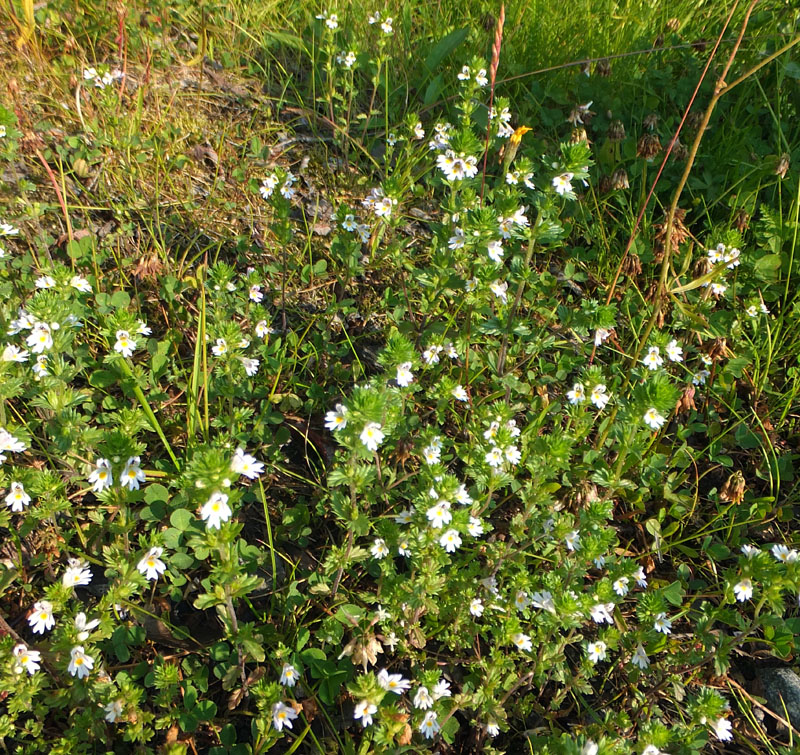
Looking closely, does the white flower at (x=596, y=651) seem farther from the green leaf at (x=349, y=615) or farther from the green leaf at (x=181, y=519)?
the green leaf at (x=181, y=519)

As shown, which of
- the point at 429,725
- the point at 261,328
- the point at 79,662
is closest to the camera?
the point at 79,662

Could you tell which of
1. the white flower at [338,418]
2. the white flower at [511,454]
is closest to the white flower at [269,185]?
the white flower at [338,418]

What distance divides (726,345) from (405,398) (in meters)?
1.90

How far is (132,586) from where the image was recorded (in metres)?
2.11

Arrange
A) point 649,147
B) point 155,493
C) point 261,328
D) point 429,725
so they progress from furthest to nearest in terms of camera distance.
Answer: point 649,147
point 261,328
point 155,493
point 429,725

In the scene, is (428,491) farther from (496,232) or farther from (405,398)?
(496,232)

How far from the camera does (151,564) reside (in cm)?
221

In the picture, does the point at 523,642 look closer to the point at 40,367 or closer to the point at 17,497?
the point at 17,497

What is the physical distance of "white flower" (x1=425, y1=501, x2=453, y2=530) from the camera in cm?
217

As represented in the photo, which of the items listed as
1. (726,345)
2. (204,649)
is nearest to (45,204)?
(204,649)

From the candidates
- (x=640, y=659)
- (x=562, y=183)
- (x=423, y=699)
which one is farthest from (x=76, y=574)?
(x=562, y=183)

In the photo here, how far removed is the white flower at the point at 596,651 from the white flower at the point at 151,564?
1560 mm

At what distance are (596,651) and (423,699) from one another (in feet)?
2.25

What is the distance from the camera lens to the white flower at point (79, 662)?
6.59 feet
